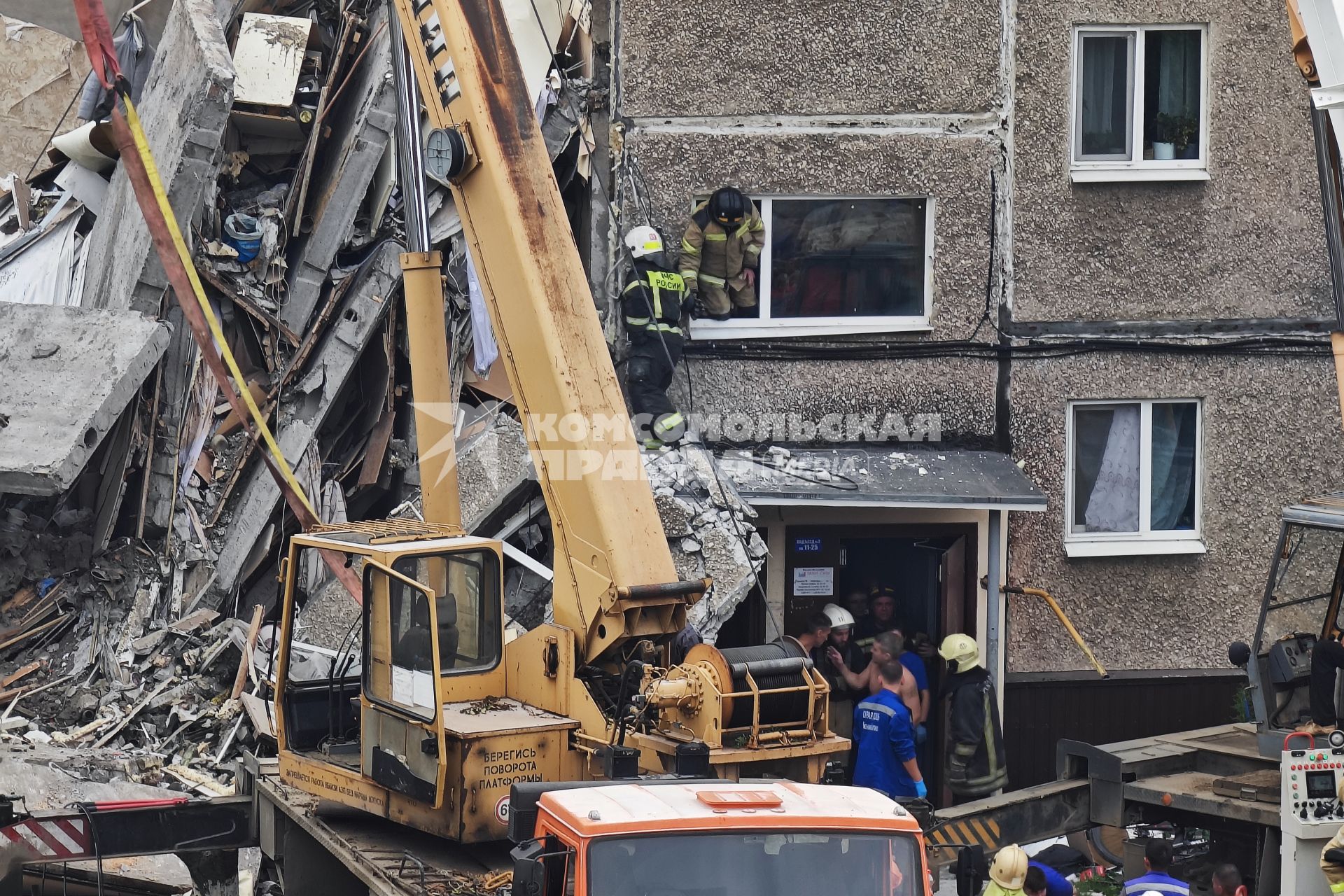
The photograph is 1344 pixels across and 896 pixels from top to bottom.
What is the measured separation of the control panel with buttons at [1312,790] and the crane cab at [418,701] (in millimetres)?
4439

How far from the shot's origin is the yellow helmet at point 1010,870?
268 inches

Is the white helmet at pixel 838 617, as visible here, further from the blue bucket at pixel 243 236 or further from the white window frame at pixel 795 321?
the blue bucket at pixel 243 236

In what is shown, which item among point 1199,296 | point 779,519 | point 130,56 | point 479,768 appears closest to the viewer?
point 479,768

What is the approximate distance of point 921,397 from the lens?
1230 cm

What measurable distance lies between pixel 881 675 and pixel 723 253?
359cm

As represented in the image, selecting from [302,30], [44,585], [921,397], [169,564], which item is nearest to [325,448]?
[169,564]

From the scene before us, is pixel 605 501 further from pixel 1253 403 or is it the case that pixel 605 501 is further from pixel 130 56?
pixel 130 56

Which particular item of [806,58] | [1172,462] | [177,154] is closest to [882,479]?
[1172,462]

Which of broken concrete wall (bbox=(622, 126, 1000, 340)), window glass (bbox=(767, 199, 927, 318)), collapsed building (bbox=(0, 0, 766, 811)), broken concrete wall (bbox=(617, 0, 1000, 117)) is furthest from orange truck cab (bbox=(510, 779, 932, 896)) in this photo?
broken concrete wall (bbox=(617, 0, 1000, 117))

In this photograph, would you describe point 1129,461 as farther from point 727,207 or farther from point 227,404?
point 227,404

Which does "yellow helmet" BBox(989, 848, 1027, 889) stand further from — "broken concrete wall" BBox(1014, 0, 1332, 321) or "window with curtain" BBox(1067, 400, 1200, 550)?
"broken concrete wall" BBox(1014, 0, 1332, 321)

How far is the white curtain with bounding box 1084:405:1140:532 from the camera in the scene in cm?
1262

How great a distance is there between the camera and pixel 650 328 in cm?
1141

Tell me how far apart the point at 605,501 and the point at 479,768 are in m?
1.40
